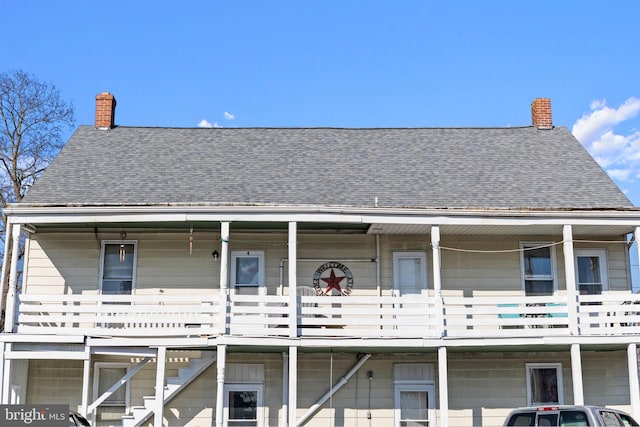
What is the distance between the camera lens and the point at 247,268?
20734 mm

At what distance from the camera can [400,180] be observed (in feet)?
70.1

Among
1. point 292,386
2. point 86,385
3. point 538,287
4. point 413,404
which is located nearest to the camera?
point 292,386

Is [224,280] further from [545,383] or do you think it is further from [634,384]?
[634,384]

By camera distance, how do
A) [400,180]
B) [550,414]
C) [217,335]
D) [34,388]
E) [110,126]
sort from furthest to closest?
[110,126] < [400,180] < [34,388] < [217,335] < [550,414]

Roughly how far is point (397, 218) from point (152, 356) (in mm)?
6411

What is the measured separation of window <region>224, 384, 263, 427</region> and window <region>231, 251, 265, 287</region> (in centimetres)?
251

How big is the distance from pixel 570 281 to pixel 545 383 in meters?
2.96

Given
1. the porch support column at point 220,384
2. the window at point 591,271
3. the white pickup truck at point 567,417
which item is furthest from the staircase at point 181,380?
the window at point 591,271

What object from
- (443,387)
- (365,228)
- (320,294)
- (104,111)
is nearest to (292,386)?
(320,294)

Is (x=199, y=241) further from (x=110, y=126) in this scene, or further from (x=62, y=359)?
(x=110, y=126)

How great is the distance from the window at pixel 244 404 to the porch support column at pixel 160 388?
1990 mm

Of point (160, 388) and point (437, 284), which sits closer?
point (160, 388)

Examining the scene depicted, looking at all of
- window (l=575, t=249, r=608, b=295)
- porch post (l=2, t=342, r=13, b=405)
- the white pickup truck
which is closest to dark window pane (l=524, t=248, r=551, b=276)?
window (l=575, t=249, r=608, b=295)

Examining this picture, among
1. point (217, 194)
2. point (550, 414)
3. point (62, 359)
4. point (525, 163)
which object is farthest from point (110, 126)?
point (550, 414)
